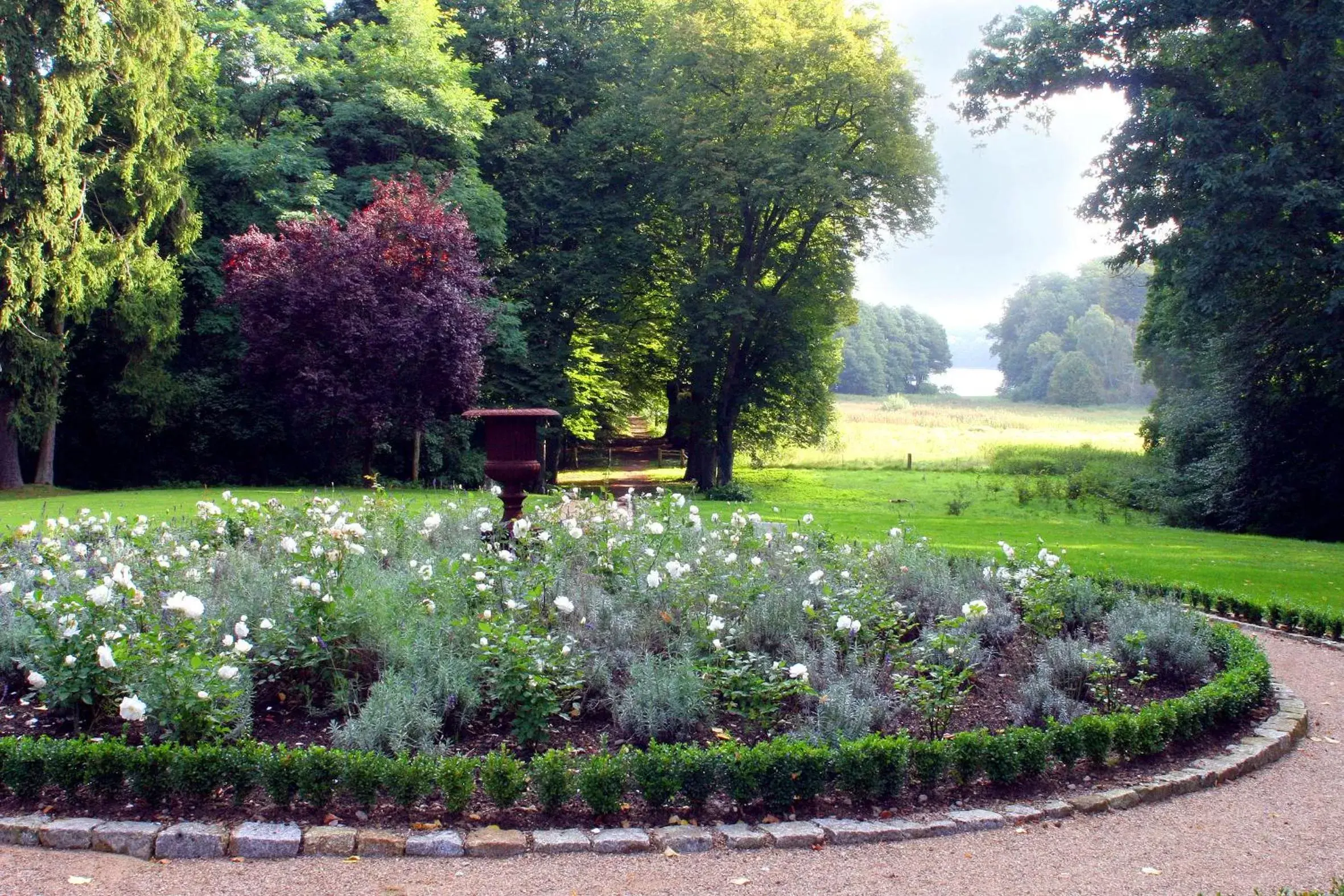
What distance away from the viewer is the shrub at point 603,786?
13.8 ft

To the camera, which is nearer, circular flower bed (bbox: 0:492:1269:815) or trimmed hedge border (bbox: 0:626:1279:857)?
trimmed hedge border (bbox: 0:626:1279:857)

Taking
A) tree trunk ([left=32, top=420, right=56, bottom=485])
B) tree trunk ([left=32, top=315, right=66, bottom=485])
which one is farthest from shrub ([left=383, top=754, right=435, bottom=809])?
tree trunk ([left=32, top=420, right=56, bottom=485])

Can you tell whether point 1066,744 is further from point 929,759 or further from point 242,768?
point 242,768

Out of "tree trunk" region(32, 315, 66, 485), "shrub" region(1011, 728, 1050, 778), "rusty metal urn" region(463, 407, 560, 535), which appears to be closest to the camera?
"shrub" region(1011, 728, 1050, 778)

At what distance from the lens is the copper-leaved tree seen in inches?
736

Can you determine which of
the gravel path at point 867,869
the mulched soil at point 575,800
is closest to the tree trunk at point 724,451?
the mulched soil at point 575,800

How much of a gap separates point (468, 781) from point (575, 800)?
0.54m

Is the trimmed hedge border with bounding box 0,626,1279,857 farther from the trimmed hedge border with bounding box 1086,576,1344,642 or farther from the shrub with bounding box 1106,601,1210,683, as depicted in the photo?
the trimmed hedge border with bounding box 1086,576,1344,642

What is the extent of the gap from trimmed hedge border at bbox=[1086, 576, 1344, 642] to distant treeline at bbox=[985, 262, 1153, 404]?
5374 centimetres

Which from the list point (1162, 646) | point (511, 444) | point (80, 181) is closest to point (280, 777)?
point (511, 444)

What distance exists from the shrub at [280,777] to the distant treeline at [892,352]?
56.5 m

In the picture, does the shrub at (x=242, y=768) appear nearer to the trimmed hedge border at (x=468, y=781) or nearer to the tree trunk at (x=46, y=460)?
the trimmed hedge border at (x=468, y=781)

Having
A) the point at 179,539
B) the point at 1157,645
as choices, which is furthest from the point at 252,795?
the point at 1157,645

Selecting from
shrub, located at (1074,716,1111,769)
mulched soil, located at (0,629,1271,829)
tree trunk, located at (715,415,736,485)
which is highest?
tree trunk, located at (715,415,736,485)
